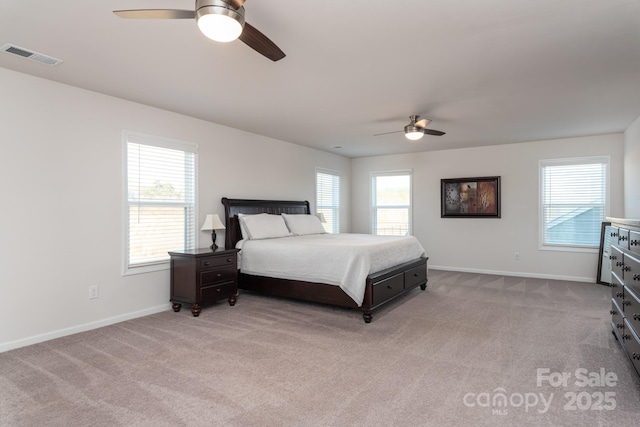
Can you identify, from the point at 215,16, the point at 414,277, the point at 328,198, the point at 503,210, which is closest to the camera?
the point at 215,16

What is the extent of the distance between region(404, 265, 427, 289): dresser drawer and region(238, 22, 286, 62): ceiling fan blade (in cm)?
333

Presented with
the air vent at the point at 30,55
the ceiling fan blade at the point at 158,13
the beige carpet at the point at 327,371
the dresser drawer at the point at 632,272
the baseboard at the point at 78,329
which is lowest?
the beige carpet at the point at 327,371

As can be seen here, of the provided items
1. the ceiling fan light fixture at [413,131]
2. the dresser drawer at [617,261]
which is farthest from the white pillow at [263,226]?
the dresser drawer at [617,261]

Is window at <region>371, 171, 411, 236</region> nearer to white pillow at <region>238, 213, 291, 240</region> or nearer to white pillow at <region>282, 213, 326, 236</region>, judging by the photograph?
white pillow at <region>282, 213, 326, 236</region>

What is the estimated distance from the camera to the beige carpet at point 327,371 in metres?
2.09

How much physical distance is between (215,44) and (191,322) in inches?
110

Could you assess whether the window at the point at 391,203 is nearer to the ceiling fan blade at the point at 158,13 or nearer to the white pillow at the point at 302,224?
the white pillow at the point at 302,224

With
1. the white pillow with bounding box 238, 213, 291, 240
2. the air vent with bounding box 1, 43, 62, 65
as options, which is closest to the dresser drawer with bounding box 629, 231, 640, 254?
the white pillow with bounding box 238, 213, 291, 240

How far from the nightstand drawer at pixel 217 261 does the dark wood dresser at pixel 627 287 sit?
3852 millimetres

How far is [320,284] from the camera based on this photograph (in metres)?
4.13

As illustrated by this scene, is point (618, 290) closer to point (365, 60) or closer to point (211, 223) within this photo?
point (365, 60)

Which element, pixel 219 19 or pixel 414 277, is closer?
pixel 219 19

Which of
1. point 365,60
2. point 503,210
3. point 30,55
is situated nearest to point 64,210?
point 30,55

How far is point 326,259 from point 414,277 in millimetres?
1547
